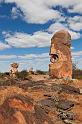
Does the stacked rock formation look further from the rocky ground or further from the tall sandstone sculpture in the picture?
the rocky ground

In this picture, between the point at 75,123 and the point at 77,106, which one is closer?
the point at 75,123

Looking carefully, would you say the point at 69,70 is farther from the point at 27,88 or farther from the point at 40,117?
the point at 40,117

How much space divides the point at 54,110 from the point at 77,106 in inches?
121

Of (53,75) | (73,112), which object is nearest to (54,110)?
(73,112)

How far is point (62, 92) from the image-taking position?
27.7 meters

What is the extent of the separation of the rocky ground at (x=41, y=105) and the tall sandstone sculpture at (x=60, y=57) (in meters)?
2.92

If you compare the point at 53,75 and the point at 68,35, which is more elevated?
the point at 68,35

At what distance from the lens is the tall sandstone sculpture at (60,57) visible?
132 feet

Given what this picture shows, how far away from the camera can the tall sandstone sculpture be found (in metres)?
40.2

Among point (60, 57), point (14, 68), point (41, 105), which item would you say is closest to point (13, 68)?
point (14, 68)

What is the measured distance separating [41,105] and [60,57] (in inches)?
787

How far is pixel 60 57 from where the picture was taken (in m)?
40.4

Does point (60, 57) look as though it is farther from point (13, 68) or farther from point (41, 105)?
point (41, 105)

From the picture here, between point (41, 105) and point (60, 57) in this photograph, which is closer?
point (41, 105)
